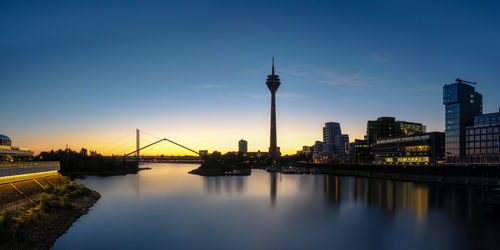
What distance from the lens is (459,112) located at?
3305 inches

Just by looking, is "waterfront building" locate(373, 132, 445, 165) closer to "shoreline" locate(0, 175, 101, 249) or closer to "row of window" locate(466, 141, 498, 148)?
"row of window" locate(466, 141, 498, 148)

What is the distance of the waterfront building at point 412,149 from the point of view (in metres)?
103

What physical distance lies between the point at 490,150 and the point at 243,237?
261 feet

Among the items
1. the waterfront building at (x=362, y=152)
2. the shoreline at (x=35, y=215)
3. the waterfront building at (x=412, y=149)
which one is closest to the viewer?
the shoreline at (x=35, y=215)

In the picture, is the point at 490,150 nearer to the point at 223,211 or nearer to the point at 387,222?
the point at 387,222

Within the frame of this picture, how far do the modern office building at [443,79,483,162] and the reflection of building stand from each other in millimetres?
95960

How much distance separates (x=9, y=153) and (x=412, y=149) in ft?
360

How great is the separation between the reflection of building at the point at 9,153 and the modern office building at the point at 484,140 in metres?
96.0

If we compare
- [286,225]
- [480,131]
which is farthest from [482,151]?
[286,225]

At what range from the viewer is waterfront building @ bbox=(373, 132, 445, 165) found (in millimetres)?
102812

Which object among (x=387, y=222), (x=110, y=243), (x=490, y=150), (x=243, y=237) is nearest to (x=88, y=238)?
(x=110, y=243)

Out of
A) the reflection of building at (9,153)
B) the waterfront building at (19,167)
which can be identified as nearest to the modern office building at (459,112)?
the waterfront building at (19,167)

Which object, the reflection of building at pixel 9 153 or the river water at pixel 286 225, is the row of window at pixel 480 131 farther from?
the reflection of building at pixel 9 153

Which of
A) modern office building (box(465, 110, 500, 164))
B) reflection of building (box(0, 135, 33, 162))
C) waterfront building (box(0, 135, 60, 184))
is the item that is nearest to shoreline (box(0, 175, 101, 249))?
waterfront building (box(0, 135, 60, 184))
